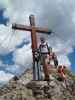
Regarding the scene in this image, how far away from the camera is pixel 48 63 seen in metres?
22.5

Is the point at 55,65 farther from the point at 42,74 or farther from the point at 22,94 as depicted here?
the point at 22,94

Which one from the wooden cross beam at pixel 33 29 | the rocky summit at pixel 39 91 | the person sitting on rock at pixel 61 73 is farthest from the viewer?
the person sitting on rock at pixel 61 73

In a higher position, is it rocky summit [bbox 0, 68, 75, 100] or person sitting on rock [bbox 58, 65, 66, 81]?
person sitting on rock [bbox 58, 65, 66, 81]

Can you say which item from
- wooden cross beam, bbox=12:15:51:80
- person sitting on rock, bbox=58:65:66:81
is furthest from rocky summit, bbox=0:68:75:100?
wooden cross beam, bbox=12:15:51:80

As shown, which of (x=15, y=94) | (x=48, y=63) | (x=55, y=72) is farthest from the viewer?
(x=55, y=72)

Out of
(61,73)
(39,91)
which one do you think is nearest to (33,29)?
(61,73)

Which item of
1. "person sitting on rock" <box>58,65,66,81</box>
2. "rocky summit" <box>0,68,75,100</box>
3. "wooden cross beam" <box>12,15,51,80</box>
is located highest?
"wooden cross beam" <box>12,15,51,80</box>

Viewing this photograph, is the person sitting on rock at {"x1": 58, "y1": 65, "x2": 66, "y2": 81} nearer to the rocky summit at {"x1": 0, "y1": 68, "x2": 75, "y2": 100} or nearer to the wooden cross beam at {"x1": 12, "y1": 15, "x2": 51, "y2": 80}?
the rocky summit at {"x1": 0, "y1": 68, "x2": 75, "y2": 100}

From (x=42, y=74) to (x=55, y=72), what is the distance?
245cm

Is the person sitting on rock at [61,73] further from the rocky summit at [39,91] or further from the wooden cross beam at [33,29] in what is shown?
the wooden cross beam at [33,29]

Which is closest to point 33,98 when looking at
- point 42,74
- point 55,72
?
point 42,74

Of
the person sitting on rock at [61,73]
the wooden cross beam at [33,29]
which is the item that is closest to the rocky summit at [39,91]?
the person sitting on rock at [61,73]

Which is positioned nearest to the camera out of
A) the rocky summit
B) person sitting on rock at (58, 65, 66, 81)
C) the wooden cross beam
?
the rocky summit

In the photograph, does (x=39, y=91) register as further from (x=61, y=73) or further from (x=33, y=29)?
(x=33, y=29)
